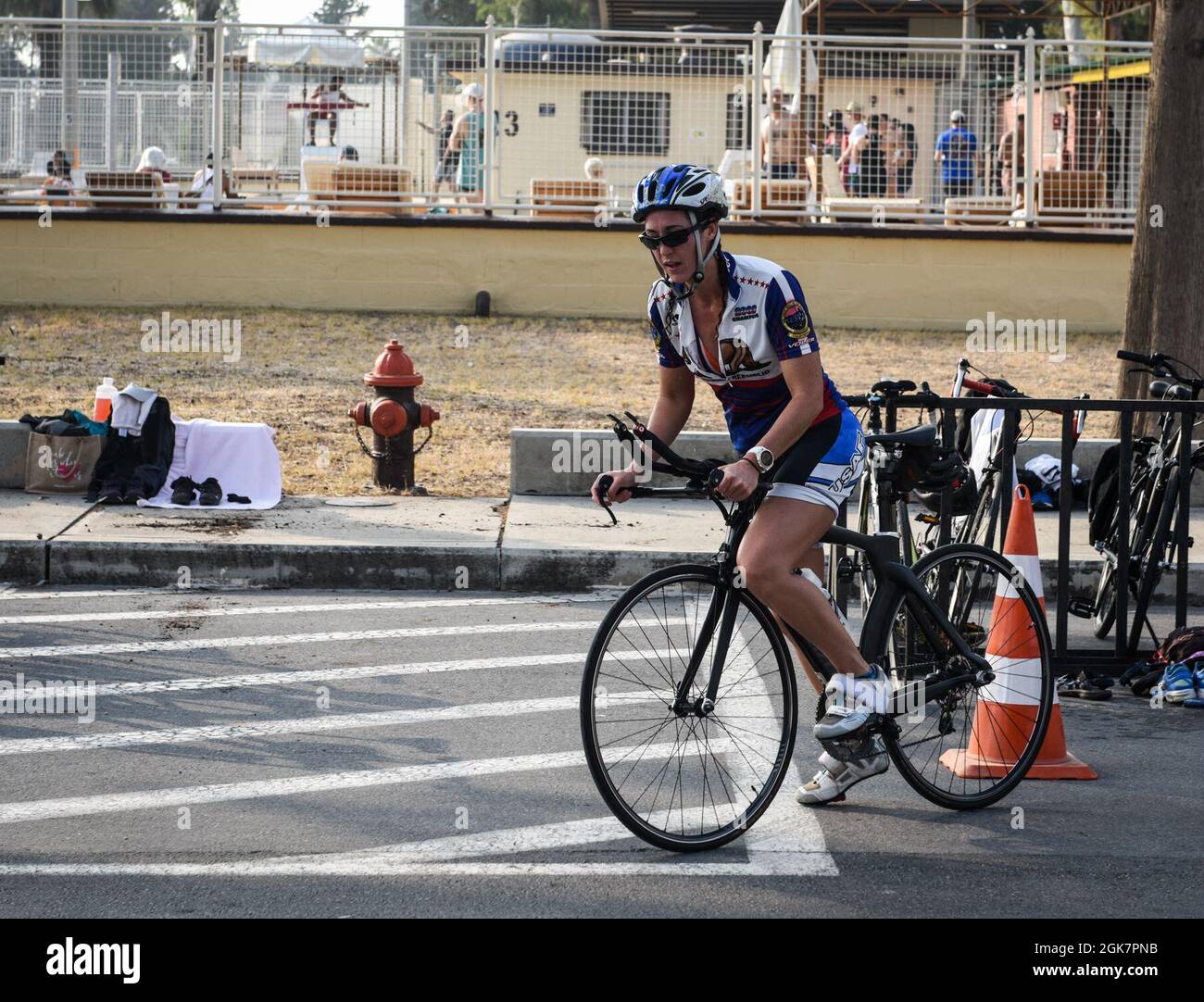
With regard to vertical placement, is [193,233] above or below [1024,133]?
below

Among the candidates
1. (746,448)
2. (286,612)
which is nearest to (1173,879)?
(746,448)

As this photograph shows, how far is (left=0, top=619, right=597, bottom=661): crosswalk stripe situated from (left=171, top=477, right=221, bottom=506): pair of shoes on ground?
2633 mm

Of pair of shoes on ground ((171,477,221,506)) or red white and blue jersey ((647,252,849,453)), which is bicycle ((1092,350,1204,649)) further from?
pair of shoes on ground ((171,477,221,506))

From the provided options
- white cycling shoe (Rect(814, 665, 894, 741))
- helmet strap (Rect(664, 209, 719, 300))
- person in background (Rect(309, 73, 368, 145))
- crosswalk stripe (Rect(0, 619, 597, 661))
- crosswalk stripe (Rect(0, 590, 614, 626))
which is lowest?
crosswalk stripe (Rect(0, 619, 597, 661))

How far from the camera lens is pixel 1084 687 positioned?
697 centimetres

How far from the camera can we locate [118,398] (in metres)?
10.1

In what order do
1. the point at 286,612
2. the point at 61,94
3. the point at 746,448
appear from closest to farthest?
the point at 746,448
the point at 286,612
the point at 61,94
